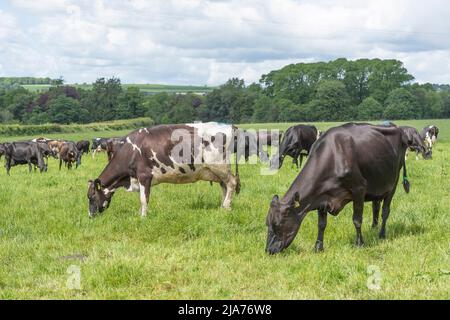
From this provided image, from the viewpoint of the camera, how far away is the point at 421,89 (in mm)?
108062

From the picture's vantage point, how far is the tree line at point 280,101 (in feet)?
334

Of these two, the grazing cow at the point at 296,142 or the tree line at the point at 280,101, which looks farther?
the tree line at the point at 280,101

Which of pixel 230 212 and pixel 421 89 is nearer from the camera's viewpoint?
pixel 230 212

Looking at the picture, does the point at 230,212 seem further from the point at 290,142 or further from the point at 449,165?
the point at 449,165

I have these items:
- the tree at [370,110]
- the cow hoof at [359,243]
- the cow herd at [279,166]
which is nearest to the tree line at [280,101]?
the tree at [370,110]

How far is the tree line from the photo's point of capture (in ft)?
334

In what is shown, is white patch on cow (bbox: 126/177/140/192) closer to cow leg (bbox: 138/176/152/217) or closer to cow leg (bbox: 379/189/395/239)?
cow leg (bbox: 138/176/152/217)

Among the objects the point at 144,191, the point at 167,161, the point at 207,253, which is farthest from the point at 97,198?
the point at 207,253

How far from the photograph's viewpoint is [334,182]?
29.6 ft

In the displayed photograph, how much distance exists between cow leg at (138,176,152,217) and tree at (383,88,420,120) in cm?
8994

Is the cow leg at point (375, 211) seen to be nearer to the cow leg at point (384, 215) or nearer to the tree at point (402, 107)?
the cow leg at point (384, 215)

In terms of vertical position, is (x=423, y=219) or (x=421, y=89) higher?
(x=421, y=89)
